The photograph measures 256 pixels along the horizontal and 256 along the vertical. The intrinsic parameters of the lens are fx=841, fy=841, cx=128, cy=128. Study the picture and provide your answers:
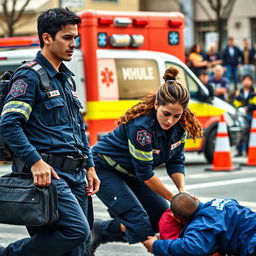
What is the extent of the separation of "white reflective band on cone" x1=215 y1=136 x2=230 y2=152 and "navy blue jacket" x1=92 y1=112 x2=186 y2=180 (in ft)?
26.0

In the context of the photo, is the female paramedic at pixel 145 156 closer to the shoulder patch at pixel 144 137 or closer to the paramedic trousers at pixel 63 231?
the shoulder patch at pixel 144 137

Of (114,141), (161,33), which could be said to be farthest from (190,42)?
(114,141)

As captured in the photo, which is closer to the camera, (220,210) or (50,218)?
(50,218)

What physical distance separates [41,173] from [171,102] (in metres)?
1.16

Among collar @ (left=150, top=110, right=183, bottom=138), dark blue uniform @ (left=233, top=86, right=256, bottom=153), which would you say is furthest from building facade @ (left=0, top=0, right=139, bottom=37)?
collar @ (left=150, top=110, right=183, bottom=138)

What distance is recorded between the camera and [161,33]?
1460 centimetres

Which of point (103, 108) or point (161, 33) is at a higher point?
point (161, 33)

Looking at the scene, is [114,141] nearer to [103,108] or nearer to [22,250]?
[22,250]

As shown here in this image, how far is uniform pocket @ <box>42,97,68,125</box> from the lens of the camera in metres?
4.75

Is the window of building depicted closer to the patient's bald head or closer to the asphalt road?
the asphalt road

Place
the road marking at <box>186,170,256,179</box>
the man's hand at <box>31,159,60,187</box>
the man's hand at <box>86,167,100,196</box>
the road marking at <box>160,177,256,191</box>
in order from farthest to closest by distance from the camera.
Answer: the road marking at <box>186,170,256,179</box> < the road marking at <box>160,177,256,191</box> < the man's hand at <box>86,167,100,196</box> < the man's hand at <box>31,159,60,187</box>

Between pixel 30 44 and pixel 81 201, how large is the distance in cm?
883

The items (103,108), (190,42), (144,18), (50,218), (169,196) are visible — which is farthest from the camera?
(190,42)

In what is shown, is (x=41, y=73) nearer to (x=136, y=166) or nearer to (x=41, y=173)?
(x=41, y=173)
